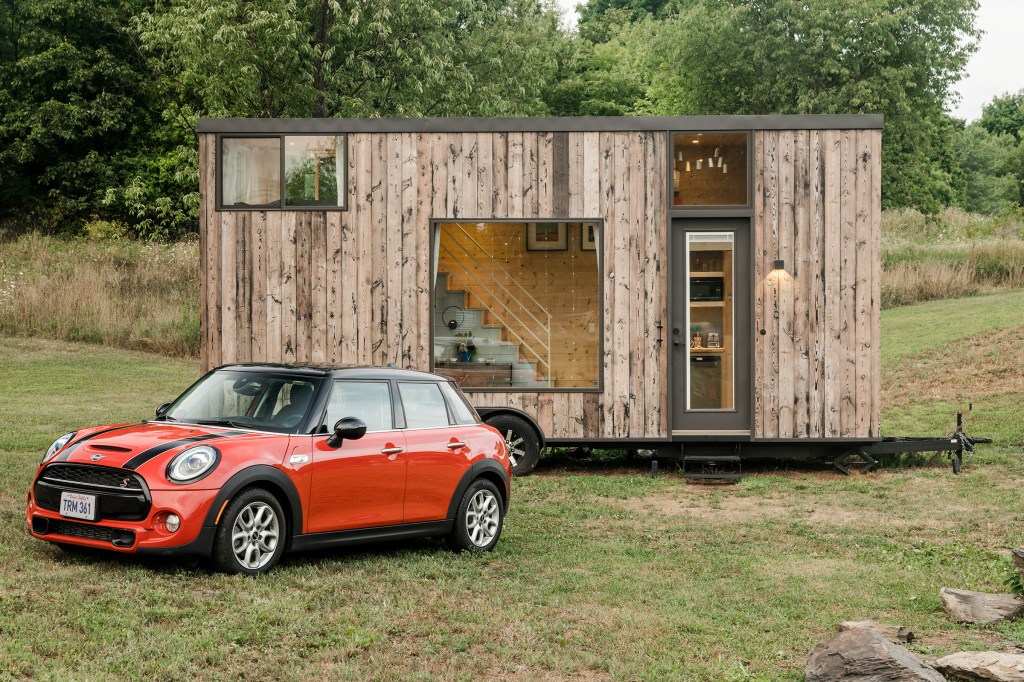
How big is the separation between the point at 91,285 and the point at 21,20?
14973 mm

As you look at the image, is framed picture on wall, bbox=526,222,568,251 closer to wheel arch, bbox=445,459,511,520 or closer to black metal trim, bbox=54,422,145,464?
wheel arch, bbox=445,459,511,520

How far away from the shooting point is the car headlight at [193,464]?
283 inches

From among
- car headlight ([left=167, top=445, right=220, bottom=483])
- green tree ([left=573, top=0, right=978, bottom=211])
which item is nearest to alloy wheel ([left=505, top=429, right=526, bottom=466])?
car headlight ([left=167, top=445, right=220, bottom=483])

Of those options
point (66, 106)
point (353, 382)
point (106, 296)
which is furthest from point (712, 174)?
point (66, 106)

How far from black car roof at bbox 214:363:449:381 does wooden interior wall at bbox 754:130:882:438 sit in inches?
249

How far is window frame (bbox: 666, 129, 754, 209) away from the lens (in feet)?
45.9

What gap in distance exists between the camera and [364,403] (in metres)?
8.52

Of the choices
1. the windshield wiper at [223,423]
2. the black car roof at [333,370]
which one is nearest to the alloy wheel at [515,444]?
the black car roof at [333,370]

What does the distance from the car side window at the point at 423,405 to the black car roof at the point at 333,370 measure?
0.29 feet

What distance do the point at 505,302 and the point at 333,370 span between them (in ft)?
20.2

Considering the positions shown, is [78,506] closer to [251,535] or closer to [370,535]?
[251,535]

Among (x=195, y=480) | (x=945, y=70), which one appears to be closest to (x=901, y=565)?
(x=195, y=480)

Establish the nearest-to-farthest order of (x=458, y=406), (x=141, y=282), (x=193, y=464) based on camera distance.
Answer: (x=193, y=464)
(x=458, y=406)
(x=141, y=282)

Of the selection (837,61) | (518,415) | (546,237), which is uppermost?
(837,61)
